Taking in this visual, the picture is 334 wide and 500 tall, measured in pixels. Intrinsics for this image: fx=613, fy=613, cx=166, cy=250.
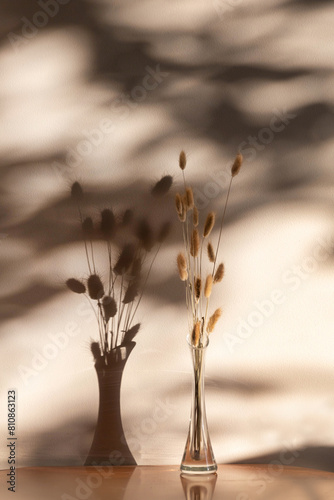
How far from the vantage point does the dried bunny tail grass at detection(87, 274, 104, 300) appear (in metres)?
1.63

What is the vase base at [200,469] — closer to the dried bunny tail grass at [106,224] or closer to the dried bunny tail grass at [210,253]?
the dried bunny tail grass at [210,253]

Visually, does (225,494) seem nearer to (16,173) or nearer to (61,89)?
(16,173)

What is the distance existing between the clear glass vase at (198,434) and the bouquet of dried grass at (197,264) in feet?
0.14

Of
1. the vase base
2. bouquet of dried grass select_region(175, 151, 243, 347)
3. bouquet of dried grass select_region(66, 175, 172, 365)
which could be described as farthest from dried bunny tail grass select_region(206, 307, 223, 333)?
the vase base

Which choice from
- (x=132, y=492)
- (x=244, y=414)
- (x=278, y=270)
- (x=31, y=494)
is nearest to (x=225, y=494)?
(x=132, y=492)

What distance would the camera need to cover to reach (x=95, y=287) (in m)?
1.63

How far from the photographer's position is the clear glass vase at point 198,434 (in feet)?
→ 4.82

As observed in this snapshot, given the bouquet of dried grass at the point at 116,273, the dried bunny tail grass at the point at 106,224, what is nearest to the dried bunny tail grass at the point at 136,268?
the bouquet of dried grass at the point at 116,273

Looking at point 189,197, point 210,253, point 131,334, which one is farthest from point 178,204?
point 131,334

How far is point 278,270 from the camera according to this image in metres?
1.63

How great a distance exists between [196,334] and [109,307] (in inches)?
10.8

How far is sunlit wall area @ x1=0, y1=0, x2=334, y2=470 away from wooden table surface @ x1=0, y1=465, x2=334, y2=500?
0.27 feet

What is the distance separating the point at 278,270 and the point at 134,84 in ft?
2.05

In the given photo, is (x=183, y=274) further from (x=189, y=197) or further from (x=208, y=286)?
(x=189, y=197)
